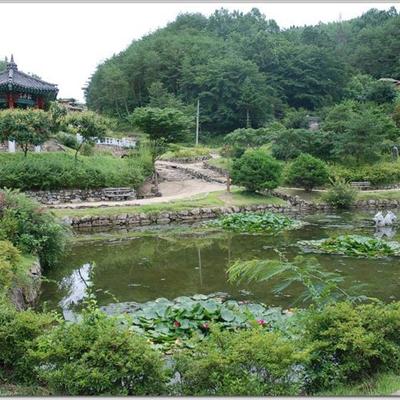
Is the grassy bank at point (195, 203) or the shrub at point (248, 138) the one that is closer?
the grassy bank at point (195, 203)

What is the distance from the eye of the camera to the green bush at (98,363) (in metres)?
5.23

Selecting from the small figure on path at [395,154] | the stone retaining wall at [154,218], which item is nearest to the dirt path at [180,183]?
the stone retaining wall at [154,218]

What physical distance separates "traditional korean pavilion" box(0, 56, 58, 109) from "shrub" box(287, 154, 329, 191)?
16644 mm

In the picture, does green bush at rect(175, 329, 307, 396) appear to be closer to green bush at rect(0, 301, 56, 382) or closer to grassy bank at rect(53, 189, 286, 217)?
green bush at rect(0, 301, 56, 382)

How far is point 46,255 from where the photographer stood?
1351cm

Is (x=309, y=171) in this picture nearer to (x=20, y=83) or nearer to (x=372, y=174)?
(x=372, y=174)

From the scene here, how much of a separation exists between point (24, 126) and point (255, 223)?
12641 millimetres

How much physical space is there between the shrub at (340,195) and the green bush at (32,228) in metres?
16.0

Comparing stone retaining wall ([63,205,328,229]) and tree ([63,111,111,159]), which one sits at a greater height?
tree ([63,111,111,159])

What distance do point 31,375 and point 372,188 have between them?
26.8 m

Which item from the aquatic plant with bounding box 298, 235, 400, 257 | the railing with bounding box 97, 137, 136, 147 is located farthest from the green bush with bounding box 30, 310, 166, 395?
the railing with bounding box 97, 137, 136, 147

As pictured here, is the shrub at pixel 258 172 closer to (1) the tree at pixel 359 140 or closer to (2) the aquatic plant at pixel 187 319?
(1) the tree at pixel 359 140

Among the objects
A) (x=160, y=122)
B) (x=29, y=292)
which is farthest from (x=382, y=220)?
(x=29, y=292)

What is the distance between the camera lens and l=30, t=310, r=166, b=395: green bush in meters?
5.23
